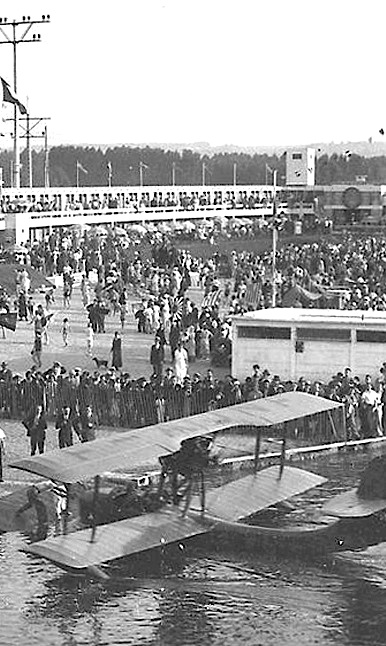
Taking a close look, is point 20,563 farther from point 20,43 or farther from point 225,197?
point 225,197

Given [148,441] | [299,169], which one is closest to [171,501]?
[148,441]

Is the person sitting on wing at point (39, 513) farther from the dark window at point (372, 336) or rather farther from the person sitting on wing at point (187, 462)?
the dark window at point (372, 336)

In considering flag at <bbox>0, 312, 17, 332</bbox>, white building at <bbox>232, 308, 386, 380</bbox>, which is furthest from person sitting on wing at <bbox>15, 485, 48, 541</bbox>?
flag at <bbox>0, 312, 17, 332</bbox>

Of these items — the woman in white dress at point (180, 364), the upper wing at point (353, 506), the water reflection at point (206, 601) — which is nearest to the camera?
the water reflection at point (206, 601)

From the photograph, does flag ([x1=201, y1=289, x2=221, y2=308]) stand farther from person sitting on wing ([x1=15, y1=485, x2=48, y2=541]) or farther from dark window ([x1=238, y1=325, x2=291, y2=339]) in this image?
person sitting on wing ([x1=15, y1=485, x2=48, y2=541])

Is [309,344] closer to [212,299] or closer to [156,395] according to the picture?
[156,395]

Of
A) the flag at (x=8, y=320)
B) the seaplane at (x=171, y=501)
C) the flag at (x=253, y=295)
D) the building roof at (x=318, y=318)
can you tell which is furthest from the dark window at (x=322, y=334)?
the flag at (x=253, y=295)

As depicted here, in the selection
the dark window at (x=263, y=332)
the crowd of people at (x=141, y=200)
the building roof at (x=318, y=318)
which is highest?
the crowd of people at (x=141, y=200)
